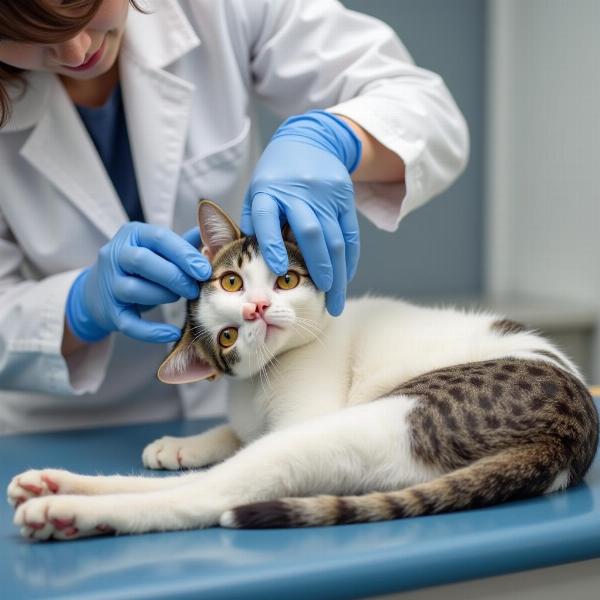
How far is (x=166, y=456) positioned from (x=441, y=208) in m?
2.04

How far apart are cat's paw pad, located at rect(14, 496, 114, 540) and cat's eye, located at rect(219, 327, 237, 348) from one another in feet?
1.09

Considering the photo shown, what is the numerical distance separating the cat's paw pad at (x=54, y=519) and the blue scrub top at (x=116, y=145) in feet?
2.63

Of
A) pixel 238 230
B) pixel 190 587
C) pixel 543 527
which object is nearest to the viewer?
pixel 190 587

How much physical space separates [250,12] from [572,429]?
37.4 inches

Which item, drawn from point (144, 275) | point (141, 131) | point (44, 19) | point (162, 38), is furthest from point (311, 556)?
point (162, 38)

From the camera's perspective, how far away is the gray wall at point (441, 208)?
282cm

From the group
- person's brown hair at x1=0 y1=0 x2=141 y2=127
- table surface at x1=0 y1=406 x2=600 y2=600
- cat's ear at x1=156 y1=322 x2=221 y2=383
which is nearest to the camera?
table surface at x1=0 y1=406 x2=600 y2=600

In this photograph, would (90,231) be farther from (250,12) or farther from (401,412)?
(401,412)

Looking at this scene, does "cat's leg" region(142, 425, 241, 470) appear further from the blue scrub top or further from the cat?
the blue scrub top

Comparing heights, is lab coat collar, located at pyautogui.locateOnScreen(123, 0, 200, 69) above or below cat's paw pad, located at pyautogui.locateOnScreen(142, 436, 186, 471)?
above

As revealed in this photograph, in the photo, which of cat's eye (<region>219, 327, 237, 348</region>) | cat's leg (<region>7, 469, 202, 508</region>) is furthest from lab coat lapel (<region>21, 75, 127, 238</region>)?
cat's leg (<region>7, 469, 202, 508</region>)

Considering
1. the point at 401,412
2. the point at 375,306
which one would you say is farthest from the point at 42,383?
the point at 401,412

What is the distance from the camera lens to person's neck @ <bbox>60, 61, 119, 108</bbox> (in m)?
1.44

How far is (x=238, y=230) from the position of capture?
1.15 meters
